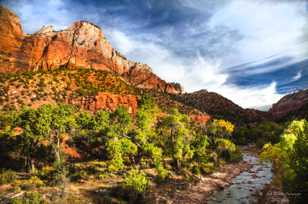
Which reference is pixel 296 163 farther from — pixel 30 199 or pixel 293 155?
pixel 30 199

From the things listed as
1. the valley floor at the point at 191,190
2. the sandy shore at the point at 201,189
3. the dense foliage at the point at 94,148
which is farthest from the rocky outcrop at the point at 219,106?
the valley floor at the point at 191,190

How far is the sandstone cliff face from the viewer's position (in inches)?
4274

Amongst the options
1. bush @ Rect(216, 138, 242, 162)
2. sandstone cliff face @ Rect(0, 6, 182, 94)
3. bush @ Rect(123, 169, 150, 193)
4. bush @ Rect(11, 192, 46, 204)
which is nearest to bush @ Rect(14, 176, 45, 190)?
bush @ Rect(11, 192, 46, 204)

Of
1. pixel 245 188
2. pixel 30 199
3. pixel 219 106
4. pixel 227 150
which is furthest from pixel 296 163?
pixel 219 106

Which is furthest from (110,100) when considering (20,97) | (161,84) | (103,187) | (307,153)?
(161,84)

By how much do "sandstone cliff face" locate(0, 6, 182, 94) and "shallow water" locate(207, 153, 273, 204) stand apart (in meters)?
82.9

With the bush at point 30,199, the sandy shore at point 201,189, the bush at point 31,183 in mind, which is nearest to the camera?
the bush at point 30,199

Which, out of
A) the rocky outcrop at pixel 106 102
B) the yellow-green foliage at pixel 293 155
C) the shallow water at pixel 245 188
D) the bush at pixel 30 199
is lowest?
the shallow water at pixel 245 188

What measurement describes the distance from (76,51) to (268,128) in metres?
92.6

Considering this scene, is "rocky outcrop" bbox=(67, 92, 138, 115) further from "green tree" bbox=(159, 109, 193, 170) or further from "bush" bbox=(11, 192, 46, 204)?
"bush" bbox=(11, 192, 46, 204)

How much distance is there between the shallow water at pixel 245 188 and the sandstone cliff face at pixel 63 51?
82.9 m

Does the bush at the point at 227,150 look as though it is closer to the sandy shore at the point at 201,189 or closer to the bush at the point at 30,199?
the sandy shore at the point at 201,189

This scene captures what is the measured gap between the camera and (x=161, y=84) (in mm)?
169375

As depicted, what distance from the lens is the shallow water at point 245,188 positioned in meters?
32.7
